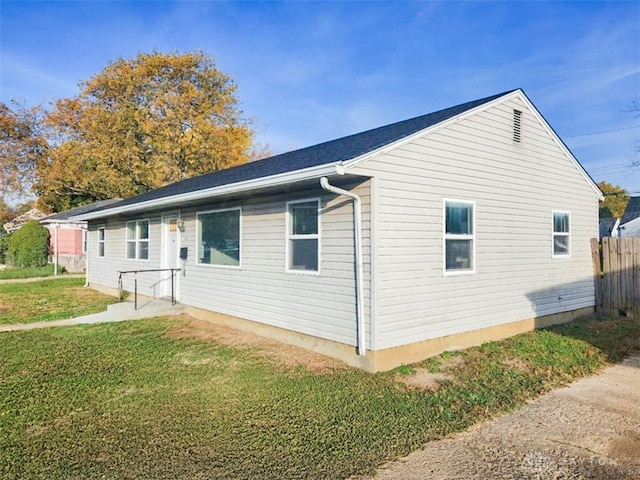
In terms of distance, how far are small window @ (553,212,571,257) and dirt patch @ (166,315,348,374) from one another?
5.67 m

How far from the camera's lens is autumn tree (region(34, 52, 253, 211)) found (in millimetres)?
26625

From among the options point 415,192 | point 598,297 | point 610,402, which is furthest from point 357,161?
point 598,297

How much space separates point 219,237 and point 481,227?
16.5 ft

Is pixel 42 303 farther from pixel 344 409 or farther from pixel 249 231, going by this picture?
pixel 344 409

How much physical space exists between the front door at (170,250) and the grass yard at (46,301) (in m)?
1.62

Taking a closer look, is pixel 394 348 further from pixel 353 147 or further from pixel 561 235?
pixel 561 235

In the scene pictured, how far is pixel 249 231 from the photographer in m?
7.96

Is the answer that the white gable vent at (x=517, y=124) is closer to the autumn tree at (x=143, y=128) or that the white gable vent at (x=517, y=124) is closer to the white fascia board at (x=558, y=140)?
the white fascia board at (x=558, y=140)

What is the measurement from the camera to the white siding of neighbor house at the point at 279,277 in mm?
6117

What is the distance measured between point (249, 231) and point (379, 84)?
12.7 m

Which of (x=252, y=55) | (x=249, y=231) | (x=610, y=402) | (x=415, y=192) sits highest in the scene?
(x=252, y=55)

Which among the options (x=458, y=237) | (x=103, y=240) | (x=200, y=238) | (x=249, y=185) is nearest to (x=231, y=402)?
(x=249, y=185)

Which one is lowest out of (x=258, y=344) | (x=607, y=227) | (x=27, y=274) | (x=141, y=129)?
(x=258, y=344)

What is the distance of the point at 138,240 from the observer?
40.5 feet
